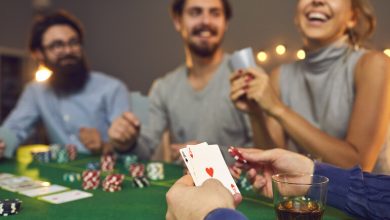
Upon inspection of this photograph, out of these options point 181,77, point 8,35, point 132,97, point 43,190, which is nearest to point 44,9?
point 8,35

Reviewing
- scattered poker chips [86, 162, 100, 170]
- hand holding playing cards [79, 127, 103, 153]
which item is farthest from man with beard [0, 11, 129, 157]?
scattered poker chips [86, 162, 100, 170]

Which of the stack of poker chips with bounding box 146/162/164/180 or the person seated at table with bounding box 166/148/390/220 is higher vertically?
the person seated at table with bounding box 166/148/390/220

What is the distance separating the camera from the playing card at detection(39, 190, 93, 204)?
1.33m

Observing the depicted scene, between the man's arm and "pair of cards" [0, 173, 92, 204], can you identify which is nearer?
"pair of cards" [0, 173, 92, 204]

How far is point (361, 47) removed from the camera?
1904mm

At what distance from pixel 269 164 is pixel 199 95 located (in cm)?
129

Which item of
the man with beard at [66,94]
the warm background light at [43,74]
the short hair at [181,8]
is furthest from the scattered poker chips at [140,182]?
the warm background light at [43,74]

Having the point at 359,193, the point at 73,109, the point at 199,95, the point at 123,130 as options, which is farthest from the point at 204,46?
the point at 359,193

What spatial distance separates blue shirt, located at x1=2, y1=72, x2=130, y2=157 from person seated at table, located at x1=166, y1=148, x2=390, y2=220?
1.98 meters

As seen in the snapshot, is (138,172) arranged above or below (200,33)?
below

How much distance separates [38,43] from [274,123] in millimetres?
2147

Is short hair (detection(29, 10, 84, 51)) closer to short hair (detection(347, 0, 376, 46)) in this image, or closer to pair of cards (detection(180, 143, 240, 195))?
short hair (detection(347, 0, 376, 46))

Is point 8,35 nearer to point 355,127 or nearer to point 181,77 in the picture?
point 181,77

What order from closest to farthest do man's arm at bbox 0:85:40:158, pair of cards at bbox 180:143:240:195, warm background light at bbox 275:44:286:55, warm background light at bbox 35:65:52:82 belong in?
pair of cards at bbox 180:143:240:195
man's arm at bbox 0:85:40:158
warm background light at bbox 35:65:52:82
warm background light at bbox 275:44:286:55
